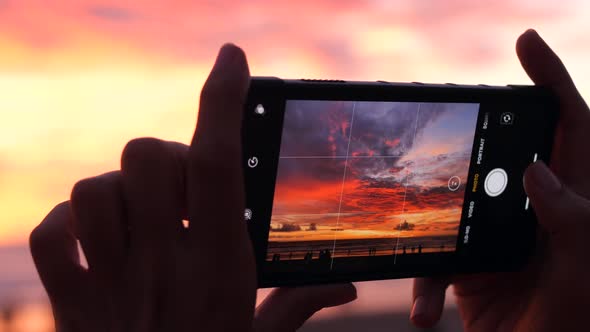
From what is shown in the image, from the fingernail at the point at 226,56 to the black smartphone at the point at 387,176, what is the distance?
25 cm

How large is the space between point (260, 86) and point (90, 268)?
0.47m

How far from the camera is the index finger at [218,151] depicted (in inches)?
46.1

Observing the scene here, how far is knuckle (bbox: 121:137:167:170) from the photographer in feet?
3.91

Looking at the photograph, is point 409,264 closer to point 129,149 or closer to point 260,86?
point 260,86

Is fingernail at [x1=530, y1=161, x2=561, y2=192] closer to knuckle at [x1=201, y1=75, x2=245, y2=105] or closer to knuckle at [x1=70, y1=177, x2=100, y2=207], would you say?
knuckle at [x1=201, y1=75, x2=245, y2=105]

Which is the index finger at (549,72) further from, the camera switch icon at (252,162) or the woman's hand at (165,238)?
the woman's hand at (165,238)

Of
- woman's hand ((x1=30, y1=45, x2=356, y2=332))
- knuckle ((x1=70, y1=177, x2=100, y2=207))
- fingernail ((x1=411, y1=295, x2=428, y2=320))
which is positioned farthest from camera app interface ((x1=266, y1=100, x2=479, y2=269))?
knuckle ((x1=70, y1=177, x2=100, y2=207))

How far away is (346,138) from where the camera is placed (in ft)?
5.13

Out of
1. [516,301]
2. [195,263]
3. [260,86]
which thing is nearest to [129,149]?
[195,263]

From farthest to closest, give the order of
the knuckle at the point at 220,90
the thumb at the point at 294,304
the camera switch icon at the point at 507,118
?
the camera switch icon at the point at 507,118 < the thumb at the point at 294,304 < the knuckle at the point at 220,90

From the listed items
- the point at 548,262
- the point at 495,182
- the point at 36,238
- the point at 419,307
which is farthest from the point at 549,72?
the point at 36,238

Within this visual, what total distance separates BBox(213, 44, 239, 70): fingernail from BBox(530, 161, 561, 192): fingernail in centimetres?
77

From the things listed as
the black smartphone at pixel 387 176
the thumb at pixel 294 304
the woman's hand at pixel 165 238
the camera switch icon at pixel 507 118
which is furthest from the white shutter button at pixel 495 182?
the woman's hand at pixel 165 238

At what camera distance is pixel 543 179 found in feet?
5.26
